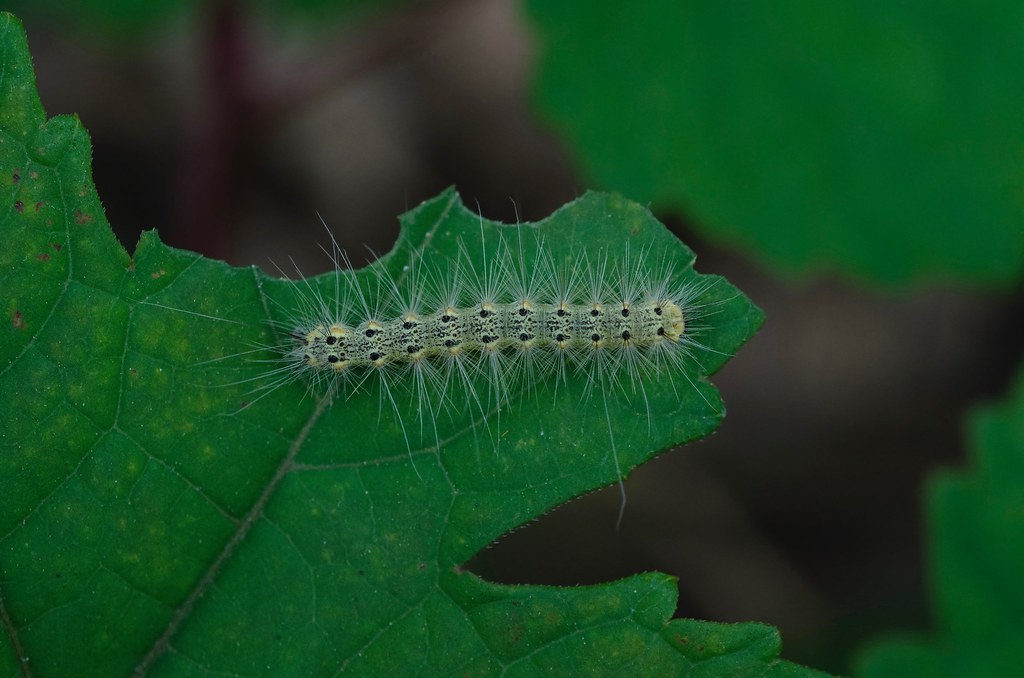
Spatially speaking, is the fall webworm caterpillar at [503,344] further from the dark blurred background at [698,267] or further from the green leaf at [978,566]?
the dark blurred background at [698,267]

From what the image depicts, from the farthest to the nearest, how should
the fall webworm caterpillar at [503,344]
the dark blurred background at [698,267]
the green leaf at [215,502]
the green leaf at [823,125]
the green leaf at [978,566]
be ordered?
the dark blurred background at [698,267], the green leaf at [823,125], the green leaf at [978,566], the fall webworm caterpillar at [503,344], the green leaf at [215,502]

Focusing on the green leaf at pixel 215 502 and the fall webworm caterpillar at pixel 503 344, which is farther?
the fall webworm caterpillar at pixel 503 344

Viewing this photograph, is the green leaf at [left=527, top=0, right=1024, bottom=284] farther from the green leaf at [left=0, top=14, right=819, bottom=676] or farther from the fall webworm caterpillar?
the green leaf at [left=0, top=14, right=819, bottom=676]

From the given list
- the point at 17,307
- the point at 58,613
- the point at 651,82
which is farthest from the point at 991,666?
the point at 17,307

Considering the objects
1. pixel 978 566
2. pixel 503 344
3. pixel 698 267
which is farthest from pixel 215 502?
pixel 698 267

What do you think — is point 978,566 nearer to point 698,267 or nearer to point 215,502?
point 698,267

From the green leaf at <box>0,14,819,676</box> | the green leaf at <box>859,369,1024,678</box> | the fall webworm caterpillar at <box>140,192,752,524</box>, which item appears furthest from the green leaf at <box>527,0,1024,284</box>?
the green leaf at <box>0,14,819,676</box>

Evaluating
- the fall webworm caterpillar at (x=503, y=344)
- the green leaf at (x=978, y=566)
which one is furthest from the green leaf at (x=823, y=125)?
the fall webworm caterpillar at (x=503, y=344)
